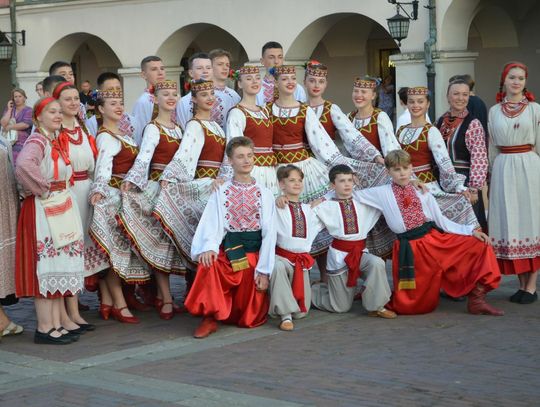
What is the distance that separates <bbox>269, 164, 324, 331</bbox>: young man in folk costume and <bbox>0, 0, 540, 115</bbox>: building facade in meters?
10.9

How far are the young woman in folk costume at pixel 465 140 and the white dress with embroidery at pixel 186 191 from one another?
6.61 ft

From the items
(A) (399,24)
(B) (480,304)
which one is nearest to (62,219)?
(B) (480,304)

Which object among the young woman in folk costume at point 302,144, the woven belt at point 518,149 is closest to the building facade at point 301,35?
the woven belt at point 518,149

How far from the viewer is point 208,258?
A: 26.6 feet

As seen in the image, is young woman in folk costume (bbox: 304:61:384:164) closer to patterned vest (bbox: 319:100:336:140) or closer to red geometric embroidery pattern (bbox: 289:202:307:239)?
patterned vest (bbox: 319:100:336:140)

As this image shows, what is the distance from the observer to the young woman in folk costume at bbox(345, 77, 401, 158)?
9.00 metres

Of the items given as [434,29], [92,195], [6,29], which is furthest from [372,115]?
[6,29]

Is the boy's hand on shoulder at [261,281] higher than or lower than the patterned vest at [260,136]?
lower

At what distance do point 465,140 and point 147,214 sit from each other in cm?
272

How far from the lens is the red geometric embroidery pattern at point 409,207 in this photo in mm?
8617

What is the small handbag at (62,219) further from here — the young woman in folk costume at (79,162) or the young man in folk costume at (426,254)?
the young man in folk costume at (426,254)

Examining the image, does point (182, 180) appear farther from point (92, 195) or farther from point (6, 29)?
point (6, 29)

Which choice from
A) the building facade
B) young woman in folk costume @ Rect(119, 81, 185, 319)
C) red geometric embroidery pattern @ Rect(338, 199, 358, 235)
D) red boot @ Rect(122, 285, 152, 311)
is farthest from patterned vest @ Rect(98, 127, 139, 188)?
the building facade

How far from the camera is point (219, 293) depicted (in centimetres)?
810
